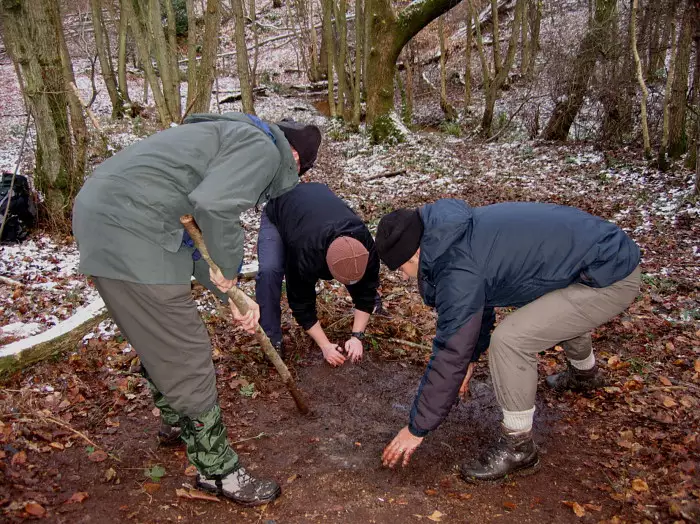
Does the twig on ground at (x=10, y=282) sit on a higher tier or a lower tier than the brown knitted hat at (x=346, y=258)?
lower

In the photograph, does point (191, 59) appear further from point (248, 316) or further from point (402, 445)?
point (402, 445)

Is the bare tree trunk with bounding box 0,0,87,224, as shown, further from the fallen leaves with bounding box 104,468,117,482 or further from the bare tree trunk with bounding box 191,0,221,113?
the fallen leaves with bounding box 104,468,117,482

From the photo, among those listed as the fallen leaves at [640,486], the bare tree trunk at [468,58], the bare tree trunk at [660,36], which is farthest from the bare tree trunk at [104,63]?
the fallen leaves at [640,486]

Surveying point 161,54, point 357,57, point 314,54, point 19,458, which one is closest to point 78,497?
point 19,458

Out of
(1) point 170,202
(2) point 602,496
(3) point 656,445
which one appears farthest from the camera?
(3) point 656,445

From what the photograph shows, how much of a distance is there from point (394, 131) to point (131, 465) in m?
10.3

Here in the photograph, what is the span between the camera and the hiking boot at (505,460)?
2.69m

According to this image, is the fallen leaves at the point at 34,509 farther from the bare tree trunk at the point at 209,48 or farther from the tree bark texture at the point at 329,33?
the tree bark texture at the point at 329,33

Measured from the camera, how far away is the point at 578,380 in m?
3.34

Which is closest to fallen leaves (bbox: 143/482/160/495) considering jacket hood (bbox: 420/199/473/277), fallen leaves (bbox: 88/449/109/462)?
fallen leaves (bbox: 88/449/109/462)

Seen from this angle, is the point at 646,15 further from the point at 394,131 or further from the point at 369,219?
the point at 369,219

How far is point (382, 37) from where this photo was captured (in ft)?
36.9

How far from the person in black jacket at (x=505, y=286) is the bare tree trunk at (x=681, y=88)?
644cm

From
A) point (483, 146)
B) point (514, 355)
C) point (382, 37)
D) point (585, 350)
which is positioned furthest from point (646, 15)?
point (514, 355)
